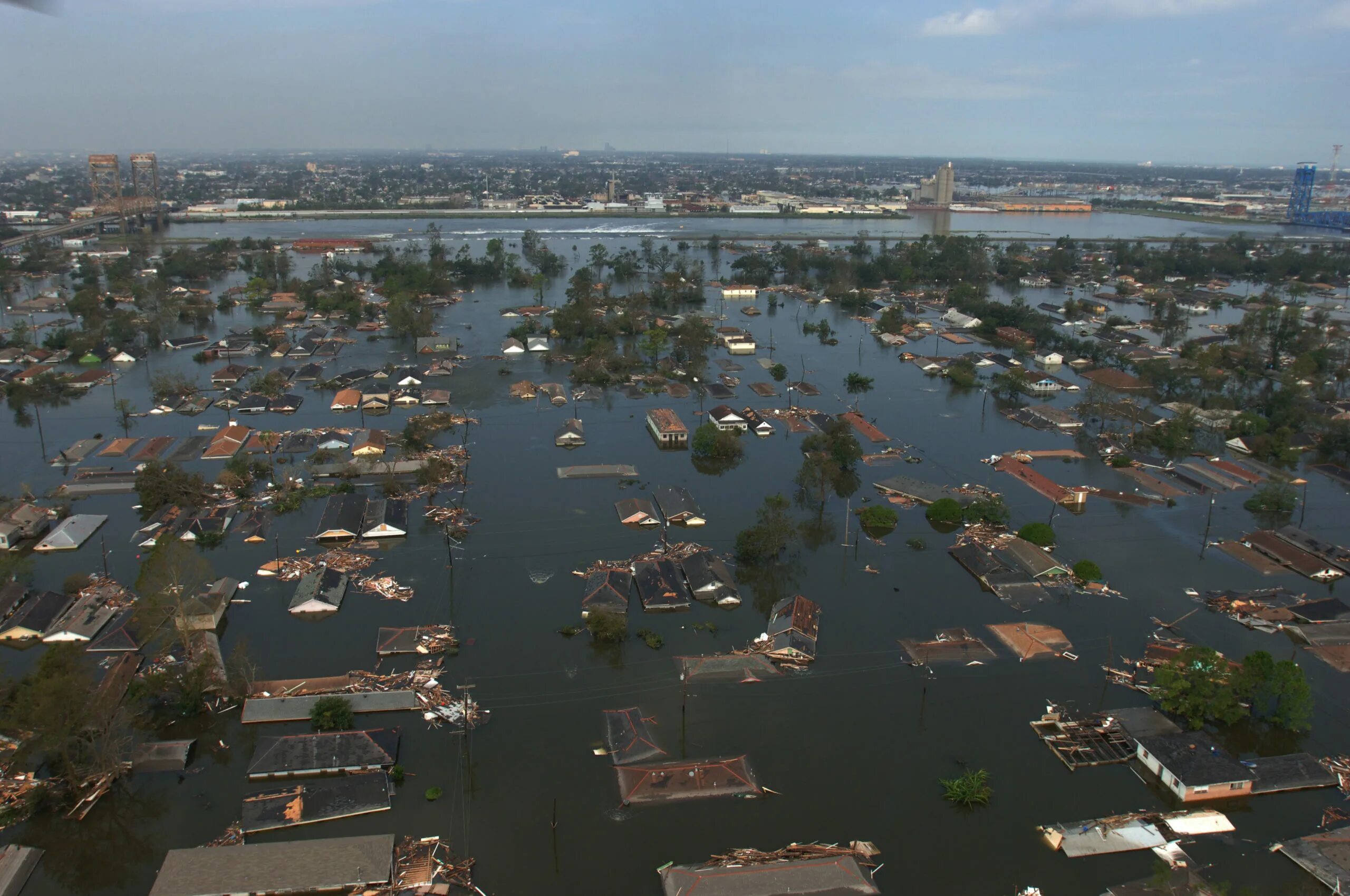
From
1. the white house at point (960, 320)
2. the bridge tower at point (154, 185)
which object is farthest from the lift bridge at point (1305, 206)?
the bridge tower at point (154, 185)

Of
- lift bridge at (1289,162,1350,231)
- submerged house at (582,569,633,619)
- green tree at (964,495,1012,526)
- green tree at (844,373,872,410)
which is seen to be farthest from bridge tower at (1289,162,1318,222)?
submerged house at (582,569,633,619)

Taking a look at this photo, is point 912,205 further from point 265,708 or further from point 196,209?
point 265,708

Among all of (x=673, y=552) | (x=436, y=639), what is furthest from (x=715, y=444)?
(x=436, y=639)

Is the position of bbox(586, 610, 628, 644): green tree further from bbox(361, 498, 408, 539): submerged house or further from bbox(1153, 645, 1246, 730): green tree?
bbox(1153, 645, 1246, 730): green tree

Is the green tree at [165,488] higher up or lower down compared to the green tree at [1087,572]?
higher up

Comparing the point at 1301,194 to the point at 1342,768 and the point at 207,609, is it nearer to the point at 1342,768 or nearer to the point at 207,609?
the point at 1342,768

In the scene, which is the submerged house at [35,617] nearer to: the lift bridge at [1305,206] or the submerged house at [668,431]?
the submerged house at [668,431]
